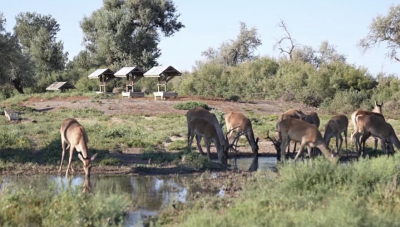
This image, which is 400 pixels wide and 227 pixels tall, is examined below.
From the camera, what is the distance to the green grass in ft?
31.6

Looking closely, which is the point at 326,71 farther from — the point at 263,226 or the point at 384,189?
the point at 263,226

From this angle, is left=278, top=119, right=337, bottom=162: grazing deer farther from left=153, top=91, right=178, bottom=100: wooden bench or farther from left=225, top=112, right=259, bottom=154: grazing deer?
left=153, top=91, right=178, bottom=100: wooden bench

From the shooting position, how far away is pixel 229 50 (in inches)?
2709

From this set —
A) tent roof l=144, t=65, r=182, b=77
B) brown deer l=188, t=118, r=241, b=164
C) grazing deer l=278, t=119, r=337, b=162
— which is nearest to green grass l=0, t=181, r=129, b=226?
grazing deer l=278, t=119, r=337, b=162

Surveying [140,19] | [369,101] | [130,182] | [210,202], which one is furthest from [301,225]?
[140,19]

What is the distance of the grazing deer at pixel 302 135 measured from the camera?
17061 mm

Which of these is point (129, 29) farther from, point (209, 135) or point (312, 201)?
point (312, 201)

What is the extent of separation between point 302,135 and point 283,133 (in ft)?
2.36

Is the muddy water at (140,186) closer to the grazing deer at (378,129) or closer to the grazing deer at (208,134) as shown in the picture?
the grazing deer at (208,134)

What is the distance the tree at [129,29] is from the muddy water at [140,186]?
149 feet

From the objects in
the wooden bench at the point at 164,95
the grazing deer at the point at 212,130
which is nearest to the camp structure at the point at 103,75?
the wooden bench at the point at 164,95

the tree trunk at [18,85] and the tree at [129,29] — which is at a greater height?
the tree at [129,29]

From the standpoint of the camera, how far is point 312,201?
11.1m

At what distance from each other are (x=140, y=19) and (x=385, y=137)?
47672 millimetres
